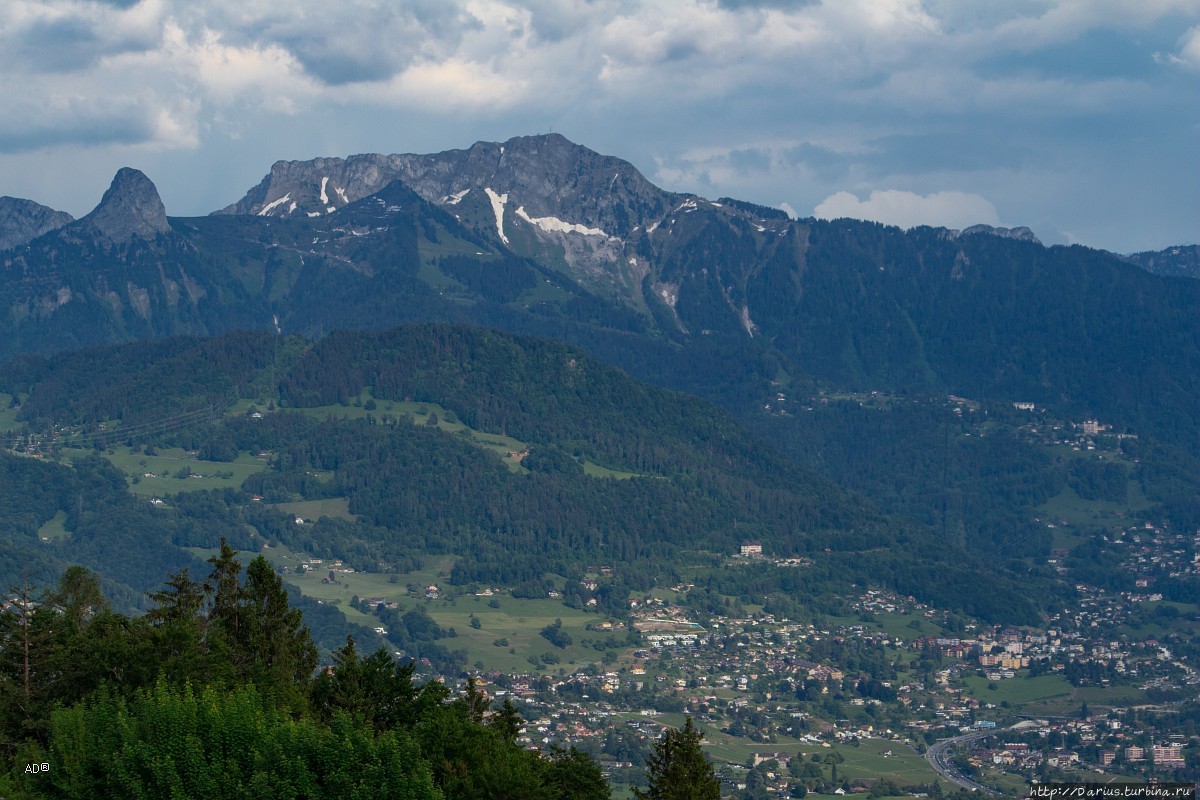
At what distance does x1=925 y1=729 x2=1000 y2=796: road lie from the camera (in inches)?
5640

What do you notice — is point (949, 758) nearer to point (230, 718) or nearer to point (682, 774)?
point (682, 774)

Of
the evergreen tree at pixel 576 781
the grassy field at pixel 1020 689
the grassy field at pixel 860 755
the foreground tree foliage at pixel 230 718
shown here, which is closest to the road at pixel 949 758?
the grassy field at pixel 860 755

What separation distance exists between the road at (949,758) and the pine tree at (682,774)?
77.1 m

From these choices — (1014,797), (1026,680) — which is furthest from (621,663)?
(1014,797)

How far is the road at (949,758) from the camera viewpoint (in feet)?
470

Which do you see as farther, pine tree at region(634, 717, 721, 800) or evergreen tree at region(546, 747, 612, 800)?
evergreen tree at region(546, 747, 612, 800)

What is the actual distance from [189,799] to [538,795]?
12.3 m

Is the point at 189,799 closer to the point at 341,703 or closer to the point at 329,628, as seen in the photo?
the point at 341,703

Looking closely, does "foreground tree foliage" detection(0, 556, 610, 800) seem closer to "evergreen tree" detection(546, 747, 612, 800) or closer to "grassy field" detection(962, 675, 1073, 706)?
"evergreen tree" detection(546, 747, 612, 800)

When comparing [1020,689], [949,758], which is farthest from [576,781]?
[1020,689]

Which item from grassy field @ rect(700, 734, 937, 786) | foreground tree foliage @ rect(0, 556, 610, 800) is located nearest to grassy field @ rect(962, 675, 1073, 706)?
grassy field @ rect(700, 734, 937, 786)

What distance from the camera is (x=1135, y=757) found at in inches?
6058

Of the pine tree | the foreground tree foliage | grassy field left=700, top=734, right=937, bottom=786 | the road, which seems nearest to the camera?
the foreground tree foliage

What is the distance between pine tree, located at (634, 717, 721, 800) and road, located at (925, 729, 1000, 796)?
253 feet
